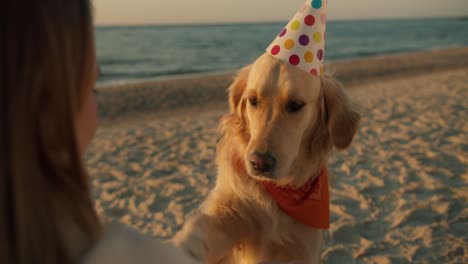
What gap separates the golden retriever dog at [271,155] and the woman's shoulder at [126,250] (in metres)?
1.34

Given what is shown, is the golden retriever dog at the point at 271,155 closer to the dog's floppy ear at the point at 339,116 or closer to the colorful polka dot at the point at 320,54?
the dog's floppy ear at the point at 339,116

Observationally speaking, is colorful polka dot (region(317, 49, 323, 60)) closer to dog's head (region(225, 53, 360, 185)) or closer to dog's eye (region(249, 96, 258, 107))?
dog's head (region(225, 53, 360, 185))

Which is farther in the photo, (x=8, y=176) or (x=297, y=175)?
(x=297, y=175)

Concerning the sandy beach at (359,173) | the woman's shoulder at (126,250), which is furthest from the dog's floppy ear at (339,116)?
the woman's shoulder at (126,250)

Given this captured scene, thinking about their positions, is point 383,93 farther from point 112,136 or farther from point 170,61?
point 170,61

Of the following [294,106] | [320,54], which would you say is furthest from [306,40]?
[294,106]

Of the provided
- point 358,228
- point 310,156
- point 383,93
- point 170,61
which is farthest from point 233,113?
point 170,61

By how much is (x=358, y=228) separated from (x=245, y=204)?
5.68 ft

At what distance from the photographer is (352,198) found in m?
4.75

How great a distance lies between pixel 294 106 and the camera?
A: 9.07 feet

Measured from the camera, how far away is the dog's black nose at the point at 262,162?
2.58 metres

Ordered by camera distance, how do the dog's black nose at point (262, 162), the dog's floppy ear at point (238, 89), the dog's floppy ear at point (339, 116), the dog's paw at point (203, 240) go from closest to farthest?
1. the dog's paw at point (203, 240)
2. the dog's black nose at point (262, 162)
3. the dog's floppy ear at point (339, 116)
4. the dog's floppy ear at point (238, 89)

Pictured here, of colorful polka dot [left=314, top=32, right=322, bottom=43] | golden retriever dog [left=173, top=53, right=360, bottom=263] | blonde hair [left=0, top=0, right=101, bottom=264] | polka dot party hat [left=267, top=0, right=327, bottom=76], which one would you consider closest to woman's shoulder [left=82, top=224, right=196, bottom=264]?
blonde hair [left=0, top=0, right=101, bottom=264]

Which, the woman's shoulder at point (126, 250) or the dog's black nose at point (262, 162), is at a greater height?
the woman's shoulder at point (126, 250)
